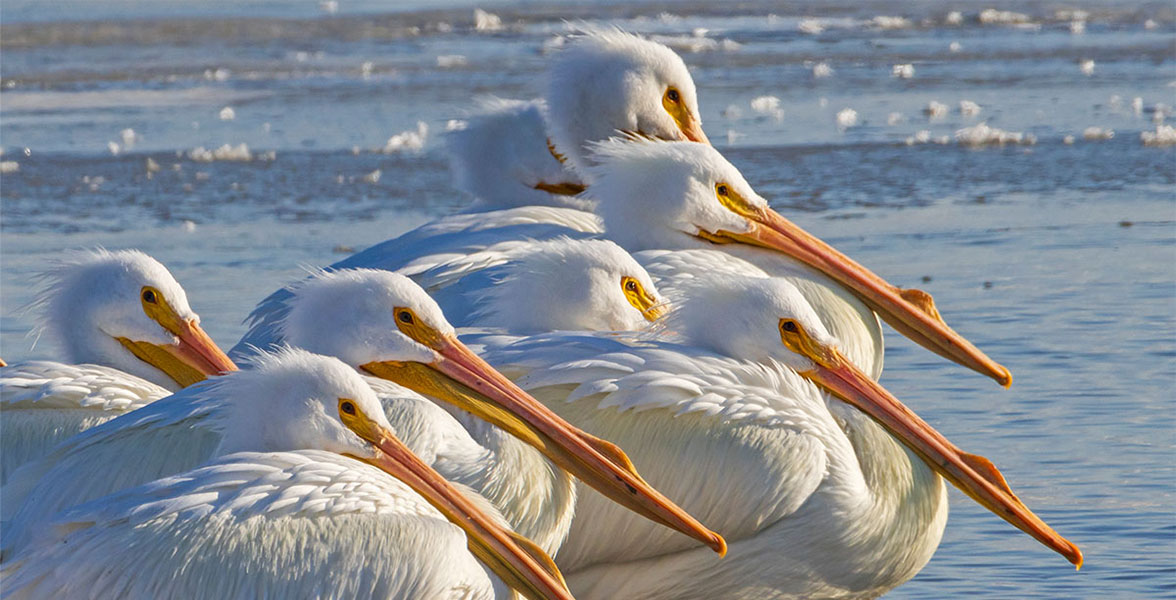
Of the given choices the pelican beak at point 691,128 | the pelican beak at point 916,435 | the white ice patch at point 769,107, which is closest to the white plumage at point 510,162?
the pelican beak at point 691,128

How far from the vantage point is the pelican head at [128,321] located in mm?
4766

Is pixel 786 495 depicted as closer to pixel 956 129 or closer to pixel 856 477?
pixel 856 477

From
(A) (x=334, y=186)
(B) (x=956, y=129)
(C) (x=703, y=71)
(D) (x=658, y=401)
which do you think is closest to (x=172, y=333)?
(D) (x=658, y=401)

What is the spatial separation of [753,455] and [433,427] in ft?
2.24

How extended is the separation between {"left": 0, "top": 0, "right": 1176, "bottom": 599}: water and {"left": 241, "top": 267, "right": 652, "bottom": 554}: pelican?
1.17m

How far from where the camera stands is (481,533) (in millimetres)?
3520

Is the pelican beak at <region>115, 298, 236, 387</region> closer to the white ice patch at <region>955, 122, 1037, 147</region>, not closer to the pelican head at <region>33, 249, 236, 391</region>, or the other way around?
the pelican head at <region>33, 249, 236, 391</region>

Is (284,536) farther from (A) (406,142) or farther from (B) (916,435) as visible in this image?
(A) (406,142)

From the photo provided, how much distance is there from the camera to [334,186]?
10.2 m

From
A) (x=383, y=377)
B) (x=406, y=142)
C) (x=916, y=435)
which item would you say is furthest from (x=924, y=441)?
(x=406, y=142)

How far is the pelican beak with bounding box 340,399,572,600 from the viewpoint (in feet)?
11.5

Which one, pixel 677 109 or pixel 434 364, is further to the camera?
pixel 677 109

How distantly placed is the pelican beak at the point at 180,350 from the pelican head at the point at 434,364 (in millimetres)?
718

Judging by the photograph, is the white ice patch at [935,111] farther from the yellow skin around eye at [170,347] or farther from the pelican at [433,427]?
the pelican at [433,427]
